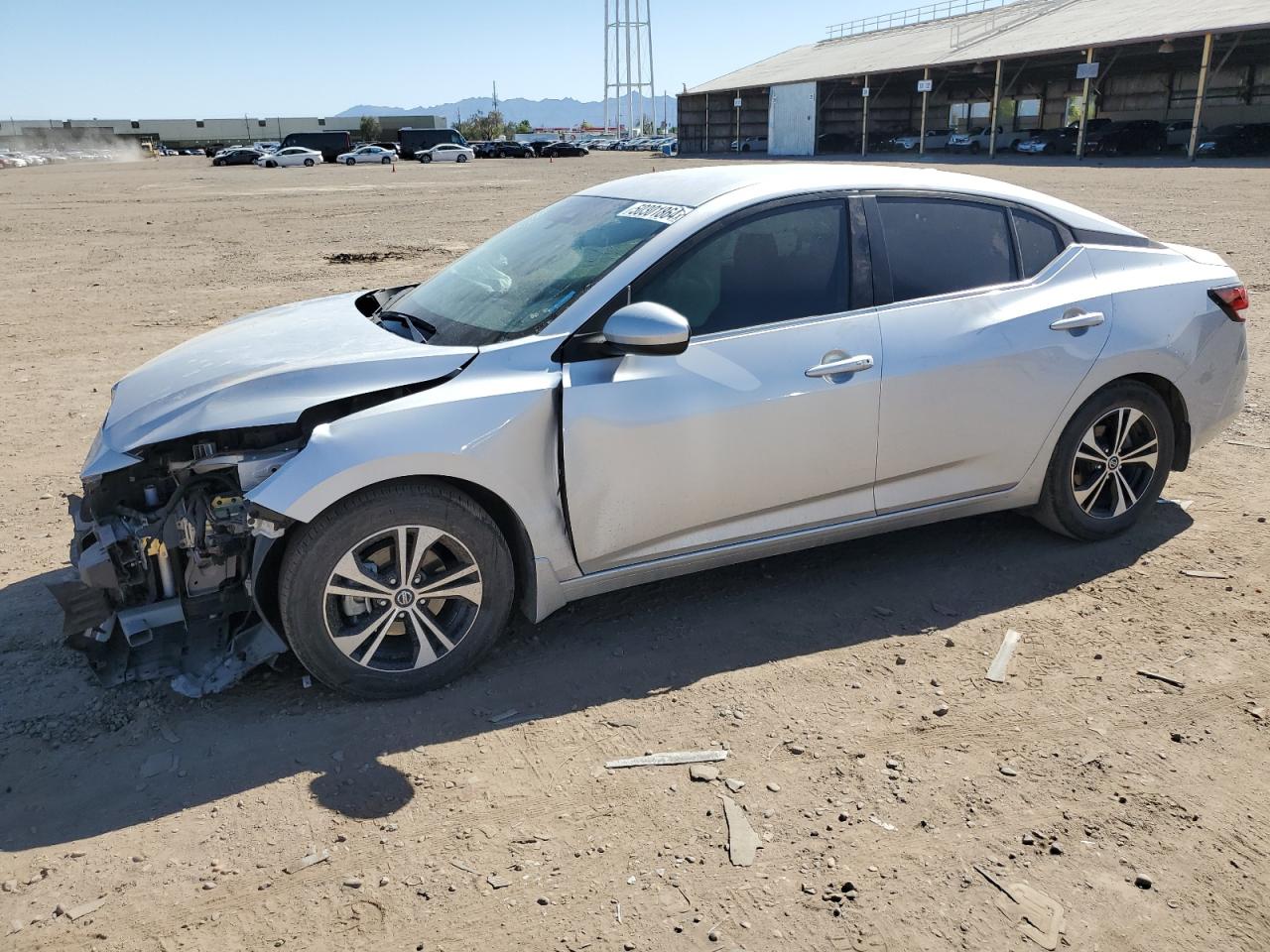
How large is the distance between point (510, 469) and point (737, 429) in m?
0.87

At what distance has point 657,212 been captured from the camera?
13.1ft

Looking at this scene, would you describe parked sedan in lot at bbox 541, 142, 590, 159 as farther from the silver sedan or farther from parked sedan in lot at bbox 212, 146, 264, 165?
the silver sedan

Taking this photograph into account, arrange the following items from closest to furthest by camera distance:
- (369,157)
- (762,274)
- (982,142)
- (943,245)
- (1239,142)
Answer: (762,274), (943,245), (1239,142), (982,142), (369,157)

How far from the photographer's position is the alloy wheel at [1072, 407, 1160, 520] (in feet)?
15.0

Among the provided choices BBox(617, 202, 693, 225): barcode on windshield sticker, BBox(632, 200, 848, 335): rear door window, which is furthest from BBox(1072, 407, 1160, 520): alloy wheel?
BBox(617, 202, 693, 225): barcode on windshield sticker

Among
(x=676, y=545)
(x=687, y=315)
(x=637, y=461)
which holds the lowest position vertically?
(x=676, y=545)

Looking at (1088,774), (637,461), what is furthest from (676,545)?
(1088,774)

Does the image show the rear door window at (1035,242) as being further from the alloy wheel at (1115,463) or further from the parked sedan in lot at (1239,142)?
the parked sedan in lot at (1239,142)

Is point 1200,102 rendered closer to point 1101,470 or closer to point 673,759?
point 1101,470

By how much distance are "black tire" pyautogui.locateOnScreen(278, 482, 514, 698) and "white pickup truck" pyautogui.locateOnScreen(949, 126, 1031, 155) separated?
5300 cm

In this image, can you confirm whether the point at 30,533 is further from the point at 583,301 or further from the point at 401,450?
the point at 583,301

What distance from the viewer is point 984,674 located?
368 cm

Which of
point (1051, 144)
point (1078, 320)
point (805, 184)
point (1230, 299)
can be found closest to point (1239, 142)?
point (1051, 144)

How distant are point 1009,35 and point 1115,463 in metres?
54.6
